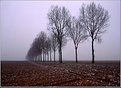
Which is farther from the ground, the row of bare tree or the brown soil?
the row of bare tree

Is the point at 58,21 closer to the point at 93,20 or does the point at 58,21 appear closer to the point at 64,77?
the point at 93,20

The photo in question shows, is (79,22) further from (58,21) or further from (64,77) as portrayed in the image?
(64,77)

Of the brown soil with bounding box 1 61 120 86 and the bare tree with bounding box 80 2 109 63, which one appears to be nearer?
the brown soil with bounding box 1 61 120 86

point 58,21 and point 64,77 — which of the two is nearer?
point 64,77

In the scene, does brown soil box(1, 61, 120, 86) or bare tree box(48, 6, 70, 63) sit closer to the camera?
brown soil box(1, 61, 120, 86)

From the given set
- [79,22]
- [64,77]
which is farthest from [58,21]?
[64,77]

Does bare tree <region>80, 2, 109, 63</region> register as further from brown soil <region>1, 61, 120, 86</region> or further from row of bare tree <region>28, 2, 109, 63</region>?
brown soil <region>1, 61, 120, 86</region>

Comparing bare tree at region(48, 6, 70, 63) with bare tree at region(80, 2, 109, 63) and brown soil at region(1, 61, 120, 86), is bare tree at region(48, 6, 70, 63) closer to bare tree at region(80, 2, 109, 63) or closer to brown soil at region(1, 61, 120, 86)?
bare tree at region(80, 2, 109, 63)

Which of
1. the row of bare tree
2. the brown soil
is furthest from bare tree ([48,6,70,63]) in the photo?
the brown soil

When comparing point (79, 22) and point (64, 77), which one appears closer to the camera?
point (64, 77)

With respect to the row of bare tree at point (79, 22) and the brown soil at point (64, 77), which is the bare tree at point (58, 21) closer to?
the row of bare tree at point (79, 22)

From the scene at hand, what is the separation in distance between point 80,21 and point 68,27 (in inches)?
207

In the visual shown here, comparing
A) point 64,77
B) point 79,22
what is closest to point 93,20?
point 79,22

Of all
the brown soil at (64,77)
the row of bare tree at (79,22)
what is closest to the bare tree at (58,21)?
the row of bare tree at (79,22)
